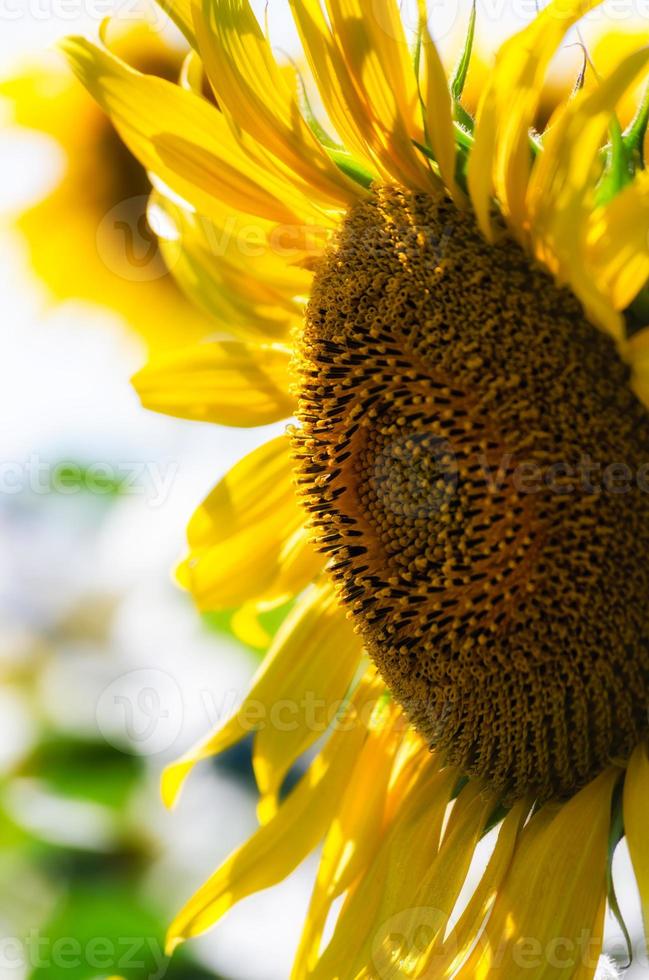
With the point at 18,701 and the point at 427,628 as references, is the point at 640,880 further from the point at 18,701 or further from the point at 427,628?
the point at 18,701

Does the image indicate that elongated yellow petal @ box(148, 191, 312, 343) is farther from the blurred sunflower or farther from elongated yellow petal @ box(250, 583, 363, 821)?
the blurred sunflower

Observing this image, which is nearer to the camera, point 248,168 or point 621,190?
point 621,190

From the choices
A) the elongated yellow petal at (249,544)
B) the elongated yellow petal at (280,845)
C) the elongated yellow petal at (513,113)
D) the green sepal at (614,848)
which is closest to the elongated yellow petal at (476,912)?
the green sepal at (614,848)

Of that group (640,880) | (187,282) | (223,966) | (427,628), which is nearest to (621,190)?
(427,628)

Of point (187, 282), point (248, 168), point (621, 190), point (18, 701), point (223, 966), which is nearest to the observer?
point (621, 190)

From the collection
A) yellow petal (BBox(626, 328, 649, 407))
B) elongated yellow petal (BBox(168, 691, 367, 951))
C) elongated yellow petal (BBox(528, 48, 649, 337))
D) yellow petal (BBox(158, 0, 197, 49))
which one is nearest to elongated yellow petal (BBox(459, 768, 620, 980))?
elongated yellow petal (BBox(168, 691, 367, 951))

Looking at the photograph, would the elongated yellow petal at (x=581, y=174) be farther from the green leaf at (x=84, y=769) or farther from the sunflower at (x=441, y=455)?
the green leaf at (x=84, y=769)
